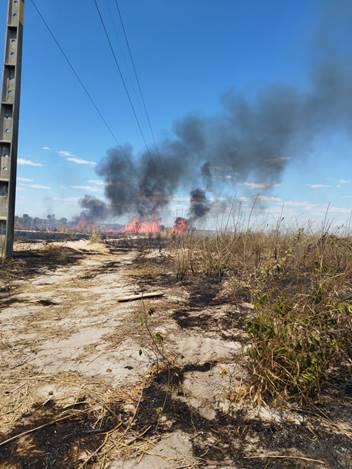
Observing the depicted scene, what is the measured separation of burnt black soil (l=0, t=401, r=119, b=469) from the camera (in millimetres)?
1467

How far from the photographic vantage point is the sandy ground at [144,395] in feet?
4.94

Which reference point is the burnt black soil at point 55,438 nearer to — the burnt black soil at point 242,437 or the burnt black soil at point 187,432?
the burnt black soil at point 187,432

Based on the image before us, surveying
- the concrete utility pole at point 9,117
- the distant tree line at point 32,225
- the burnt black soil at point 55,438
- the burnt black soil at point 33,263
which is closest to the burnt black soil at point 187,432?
the burnt black soil at point 55,438

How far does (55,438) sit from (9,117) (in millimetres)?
7689

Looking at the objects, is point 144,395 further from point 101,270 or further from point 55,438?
point 101,270

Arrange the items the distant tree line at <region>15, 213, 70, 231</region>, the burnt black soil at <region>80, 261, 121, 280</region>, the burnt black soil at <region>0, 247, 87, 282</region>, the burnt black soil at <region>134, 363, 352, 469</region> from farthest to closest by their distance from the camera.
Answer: the distant tree line at <region>15, 213, 70, 231</region>, the burnt black soil at <region>80, 261, 121, 280</region>, the burnt black soil at <region>0, 247, 87, 282</region>, the burnt black soil at <region>134, 363, 352, 469</region>

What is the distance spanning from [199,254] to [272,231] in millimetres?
1571

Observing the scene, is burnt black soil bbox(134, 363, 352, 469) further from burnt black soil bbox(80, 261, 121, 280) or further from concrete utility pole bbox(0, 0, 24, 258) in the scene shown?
concrete utility pole bbox(0, 0, 24, 258)

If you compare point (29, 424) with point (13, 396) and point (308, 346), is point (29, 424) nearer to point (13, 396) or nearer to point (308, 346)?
point (13, 396)

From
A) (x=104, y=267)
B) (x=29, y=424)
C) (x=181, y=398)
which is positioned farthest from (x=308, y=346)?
(x=104, y=267)

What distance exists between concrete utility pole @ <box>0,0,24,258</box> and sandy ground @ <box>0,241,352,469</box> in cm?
442

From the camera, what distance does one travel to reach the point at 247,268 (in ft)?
17.6

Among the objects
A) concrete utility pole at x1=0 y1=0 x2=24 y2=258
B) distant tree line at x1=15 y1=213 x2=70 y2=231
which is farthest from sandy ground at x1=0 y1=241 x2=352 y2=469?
distant tree line at x1=15 y1=213 x2=70 y2=231

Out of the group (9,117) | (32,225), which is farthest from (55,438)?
(32,225)
